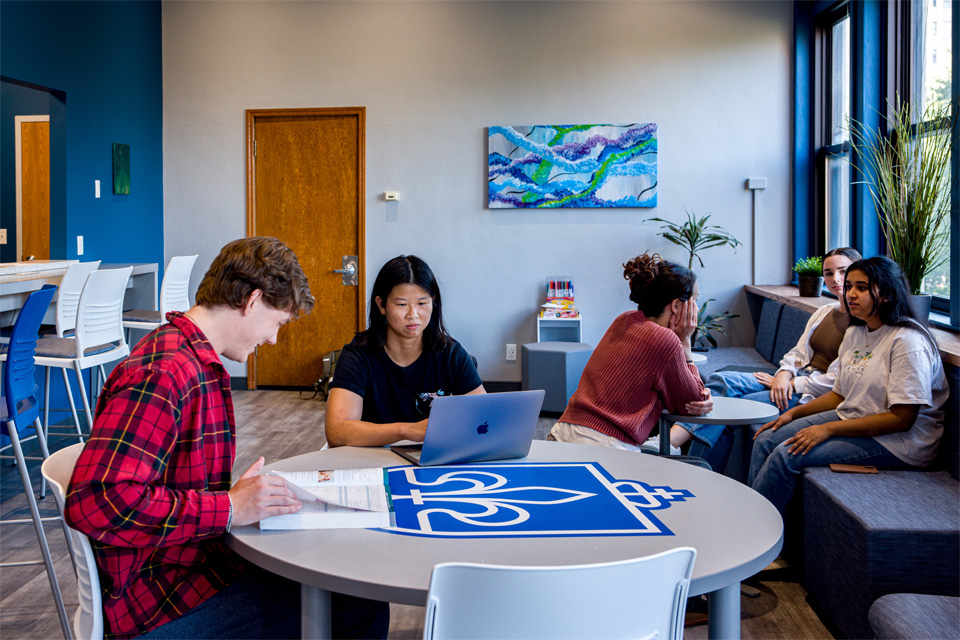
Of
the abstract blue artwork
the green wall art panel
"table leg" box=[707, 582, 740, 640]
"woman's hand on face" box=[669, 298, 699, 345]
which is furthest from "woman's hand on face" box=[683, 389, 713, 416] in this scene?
the green wall art panel

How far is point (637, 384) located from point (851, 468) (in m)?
0.78

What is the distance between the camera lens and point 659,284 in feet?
8.59

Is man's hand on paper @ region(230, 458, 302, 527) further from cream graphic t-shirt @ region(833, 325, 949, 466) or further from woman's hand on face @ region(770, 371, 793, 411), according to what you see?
woman's hand on face @ region(770, 371, 793, 411)

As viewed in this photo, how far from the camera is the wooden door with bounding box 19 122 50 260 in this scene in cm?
619

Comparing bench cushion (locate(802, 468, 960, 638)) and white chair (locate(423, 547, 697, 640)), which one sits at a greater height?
white chair (locate(423, 547, 697, 640))

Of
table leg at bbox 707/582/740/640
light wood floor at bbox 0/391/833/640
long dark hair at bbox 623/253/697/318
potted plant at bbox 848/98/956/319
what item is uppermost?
potted plant at bbox 848/98/956/319

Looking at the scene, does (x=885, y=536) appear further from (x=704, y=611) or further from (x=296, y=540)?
(x=296, y=540)

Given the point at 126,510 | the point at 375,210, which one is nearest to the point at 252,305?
the point at 126,510

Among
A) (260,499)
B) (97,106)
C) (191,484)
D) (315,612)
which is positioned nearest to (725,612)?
(315,612)

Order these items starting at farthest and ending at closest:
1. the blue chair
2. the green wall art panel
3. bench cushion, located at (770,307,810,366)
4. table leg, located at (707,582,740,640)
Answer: the green wall art panel < bench cushion, located at (770,307,810,366) < the blue chair < table leg, located at (707,582,740,640)

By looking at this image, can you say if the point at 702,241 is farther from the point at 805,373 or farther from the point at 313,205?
the point at 313,205

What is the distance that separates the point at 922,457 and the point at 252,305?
2.28 m

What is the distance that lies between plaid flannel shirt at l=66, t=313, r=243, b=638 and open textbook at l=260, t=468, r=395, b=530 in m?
0.13

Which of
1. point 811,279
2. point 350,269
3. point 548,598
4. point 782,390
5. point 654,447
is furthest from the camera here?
point 350,269
